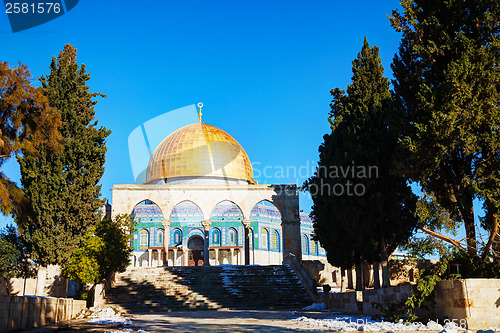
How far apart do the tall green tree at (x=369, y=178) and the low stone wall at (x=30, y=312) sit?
787cm

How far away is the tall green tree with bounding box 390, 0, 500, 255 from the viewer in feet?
28.2

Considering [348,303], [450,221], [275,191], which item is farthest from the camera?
[275,191]

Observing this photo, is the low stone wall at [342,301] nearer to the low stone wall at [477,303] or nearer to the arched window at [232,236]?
the low stone wall at [477,303]

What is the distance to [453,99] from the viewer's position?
853 centimetres

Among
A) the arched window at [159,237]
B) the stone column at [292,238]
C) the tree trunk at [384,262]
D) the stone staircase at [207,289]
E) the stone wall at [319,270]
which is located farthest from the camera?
the arched window at [159,237]

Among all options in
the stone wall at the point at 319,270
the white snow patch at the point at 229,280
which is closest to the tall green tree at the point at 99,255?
the white snow patch at the point at 229,280

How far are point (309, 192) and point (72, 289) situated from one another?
12.5 meters

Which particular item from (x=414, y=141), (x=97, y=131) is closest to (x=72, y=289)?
(x=97, y=131)

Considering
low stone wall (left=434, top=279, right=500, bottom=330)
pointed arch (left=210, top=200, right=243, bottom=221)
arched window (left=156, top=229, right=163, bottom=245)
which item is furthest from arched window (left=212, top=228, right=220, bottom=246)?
low stone wall (left=434, top=279, right=500, bottom=330)

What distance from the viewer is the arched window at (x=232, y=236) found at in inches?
1473

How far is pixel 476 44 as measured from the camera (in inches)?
356

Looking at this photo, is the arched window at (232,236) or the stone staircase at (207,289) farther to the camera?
the arched window at (232,236)

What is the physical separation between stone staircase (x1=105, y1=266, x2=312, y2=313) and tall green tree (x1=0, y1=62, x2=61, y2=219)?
6343 mm

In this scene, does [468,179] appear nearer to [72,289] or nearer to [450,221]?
[450,221]
